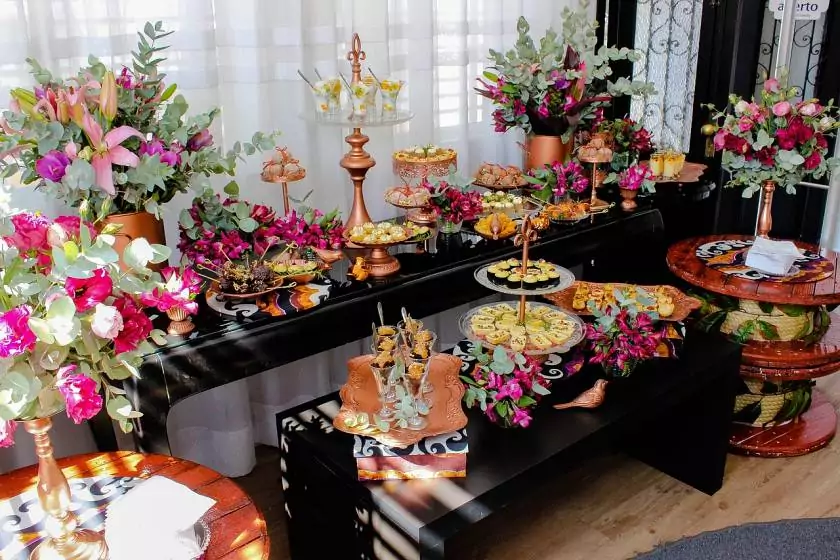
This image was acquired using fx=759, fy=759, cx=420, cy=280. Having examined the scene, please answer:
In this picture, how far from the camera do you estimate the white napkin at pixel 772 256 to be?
2434 mm

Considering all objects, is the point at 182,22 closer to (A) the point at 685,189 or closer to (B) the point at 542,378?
(B) the point at 542,378

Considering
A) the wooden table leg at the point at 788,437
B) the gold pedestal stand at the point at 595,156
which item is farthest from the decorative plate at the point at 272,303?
the wooden table leg at the point at 788,437

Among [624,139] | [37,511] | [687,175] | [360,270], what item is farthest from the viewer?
[687,175]

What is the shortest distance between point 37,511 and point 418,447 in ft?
2.38

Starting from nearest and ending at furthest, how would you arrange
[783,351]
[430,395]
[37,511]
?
[37,511] → [430,395] → [783,351]

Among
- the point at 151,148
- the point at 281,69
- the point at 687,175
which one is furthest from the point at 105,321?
the point at 687,175

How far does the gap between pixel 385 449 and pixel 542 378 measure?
1.48 feet

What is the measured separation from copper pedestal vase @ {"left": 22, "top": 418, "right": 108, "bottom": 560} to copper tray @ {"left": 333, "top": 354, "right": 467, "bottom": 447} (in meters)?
0.54

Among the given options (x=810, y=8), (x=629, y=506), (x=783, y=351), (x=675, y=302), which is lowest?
(x=629, y=506)

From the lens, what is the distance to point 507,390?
1.70 metres

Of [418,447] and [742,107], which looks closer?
[418,447]

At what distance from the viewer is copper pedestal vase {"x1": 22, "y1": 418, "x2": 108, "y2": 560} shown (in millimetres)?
1204

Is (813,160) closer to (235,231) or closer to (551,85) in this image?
(551,85)

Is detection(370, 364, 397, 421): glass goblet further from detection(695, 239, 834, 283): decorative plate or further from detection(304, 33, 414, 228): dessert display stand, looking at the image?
detection(695, 239, 834, 283): decorative plate
